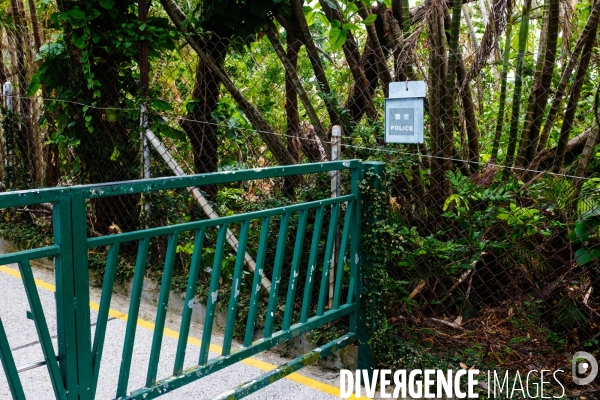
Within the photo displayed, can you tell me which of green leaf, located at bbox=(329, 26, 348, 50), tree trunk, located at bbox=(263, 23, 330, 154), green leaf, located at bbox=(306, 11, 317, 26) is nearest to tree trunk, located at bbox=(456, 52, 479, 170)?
green leaf, located at bbox=(329, 26, 348, 50)

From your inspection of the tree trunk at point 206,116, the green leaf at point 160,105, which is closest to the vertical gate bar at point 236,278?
the tree trunk at point 206,116

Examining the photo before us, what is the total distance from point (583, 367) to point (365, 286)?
4.61ft

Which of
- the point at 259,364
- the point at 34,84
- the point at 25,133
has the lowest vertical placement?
the point at 259,364

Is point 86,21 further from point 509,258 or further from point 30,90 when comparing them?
point 509,258

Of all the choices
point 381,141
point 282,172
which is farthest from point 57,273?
point 381,141

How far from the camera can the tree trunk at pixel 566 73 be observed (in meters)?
3.99

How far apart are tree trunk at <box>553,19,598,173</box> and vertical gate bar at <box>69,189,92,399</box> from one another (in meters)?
3.30

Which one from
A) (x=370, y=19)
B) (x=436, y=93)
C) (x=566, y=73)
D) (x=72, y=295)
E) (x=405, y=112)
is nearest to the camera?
(x=72, y=295)

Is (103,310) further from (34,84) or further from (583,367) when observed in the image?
(34,84)

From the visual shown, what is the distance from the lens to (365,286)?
13.2 ft

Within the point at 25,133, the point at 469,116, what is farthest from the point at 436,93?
the point at 25,133

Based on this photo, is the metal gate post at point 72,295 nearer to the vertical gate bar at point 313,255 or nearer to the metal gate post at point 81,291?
the metal gate post at point 81,291

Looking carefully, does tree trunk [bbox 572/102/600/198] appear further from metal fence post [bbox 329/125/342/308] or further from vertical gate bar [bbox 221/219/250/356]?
vertical gate bar [bbox 221/219/250/356]

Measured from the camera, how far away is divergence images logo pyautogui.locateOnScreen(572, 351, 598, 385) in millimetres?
3668
